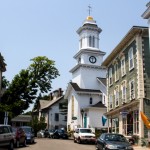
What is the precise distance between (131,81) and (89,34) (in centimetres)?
3358

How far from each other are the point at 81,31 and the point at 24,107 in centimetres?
2031

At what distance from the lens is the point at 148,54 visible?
31.2m

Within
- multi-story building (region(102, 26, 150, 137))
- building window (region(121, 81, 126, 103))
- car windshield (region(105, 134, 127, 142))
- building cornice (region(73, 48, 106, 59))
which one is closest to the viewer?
car windshield (region(105, 134, 127, 142))

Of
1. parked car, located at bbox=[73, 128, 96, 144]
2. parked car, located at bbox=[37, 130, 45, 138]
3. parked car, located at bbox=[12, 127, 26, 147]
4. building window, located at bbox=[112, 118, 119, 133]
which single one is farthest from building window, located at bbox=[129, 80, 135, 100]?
parked car, located at bbox=[37, 130, 45, 138]

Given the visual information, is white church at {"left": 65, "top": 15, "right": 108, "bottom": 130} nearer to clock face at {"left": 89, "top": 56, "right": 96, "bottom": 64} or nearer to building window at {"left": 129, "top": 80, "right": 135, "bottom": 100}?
clock face at {"left": 89, "top": 56, "right": 96, "bottom": 64}

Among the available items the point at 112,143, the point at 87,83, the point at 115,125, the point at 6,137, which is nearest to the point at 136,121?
the point at 115,125

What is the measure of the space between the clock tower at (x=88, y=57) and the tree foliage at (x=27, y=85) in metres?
5.20

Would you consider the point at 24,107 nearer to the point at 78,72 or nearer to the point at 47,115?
the point at 78,72

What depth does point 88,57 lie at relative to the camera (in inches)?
2552

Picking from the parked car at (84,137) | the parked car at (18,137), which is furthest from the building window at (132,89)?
the parked car at (18,137)

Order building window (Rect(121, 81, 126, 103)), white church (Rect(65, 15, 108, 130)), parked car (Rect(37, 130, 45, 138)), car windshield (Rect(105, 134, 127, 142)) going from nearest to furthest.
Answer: car windshield (Rect(105, 134, 127, 142))
building window (Rect(121, 81, 126, 103))
white church (Rect(65, 15, 108, 130))
parked car (Rect(37, 130, 45, 138))

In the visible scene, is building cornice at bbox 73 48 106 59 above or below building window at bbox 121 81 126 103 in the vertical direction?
above

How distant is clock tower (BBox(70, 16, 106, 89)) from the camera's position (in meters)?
63.5

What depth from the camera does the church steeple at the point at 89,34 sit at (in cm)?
6519
